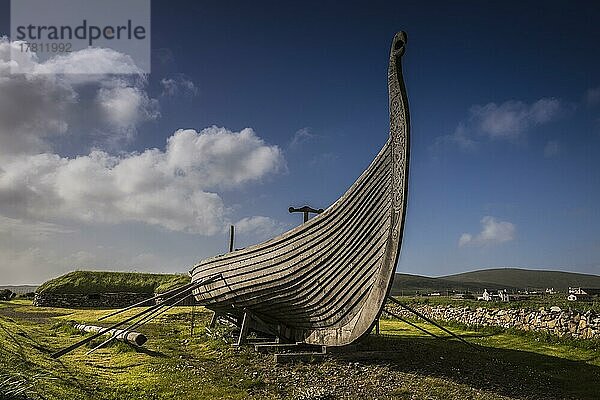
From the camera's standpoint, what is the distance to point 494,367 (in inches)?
436

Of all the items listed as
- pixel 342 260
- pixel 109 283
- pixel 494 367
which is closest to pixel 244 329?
pixel 342 260

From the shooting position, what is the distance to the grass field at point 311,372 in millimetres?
8711

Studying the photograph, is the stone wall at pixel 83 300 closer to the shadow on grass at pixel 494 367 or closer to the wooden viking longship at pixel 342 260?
the wooden viking longship at pixel 342 260

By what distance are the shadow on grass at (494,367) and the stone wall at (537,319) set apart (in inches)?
77.6

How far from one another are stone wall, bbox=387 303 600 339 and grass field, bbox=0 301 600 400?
1.93ft

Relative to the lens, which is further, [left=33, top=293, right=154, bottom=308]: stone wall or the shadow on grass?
[left=33, top=293, right=154, bottom=308]: stone wall

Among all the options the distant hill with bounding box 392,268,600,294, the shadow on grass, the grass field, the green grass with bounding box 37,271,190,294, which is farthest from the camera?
the distant hill with bounding box 392,268,600,294

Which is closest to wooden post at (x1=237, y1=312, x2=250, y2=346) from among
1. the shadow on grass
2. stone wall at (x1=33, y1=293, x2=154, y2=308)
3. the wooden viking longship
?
the wooden viking longship

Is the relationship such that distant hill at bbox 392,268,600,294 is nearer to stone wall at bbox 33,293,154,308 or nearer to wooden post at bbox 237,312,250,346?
stone wall at bbox 33,293,154,308

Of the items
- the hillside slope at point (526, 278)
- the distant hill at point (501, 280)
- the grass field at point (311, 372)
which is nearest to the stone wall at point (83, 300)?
the grass field at point (311, 372)

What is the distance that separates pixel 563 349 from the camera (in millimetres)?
13633

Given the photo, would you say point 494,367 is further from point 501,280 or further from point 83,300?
point 501,280

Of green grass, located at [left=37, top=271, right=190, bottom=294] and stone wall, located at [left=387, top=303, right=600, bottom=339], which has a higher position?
green grass, located at [left=37, top=271, right=190, bottom=294]

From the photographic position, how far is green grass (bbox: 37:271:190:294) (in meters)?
35.0
